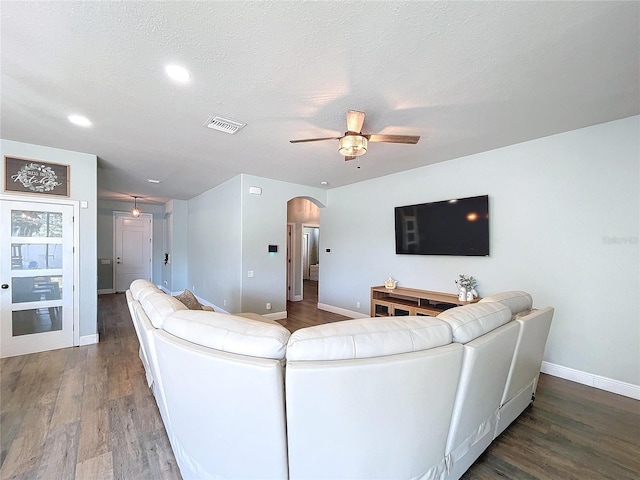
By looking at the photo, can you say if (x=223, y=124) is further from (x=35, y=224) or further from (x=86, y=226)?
(x=35, y=224)

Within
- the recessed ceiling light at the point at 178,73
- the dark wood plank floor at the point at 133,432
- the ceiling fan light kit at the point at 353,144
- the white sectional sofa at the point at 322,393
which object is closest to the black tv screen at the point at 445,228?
the dark wood plank floor at the point at 133,432

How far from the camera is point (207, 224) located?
6160mm

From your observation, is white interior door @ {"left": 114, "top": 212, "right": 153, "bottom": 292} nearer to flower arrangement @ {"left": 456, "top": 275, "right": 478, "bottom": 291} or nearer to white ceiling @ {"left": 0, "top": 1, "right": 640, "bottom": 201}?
white ceiling @ {"left": 0, "top": 1, "right": 640, "bottom": 201}

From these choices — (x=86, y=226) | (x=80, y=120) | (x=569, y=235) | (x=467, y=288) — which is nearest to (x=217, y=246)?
(x=86, y=226)

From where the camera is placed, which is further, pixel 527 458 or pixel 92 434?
pixel 92 434

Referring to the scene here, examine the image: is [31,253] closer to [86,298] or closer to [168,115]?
[86,298]

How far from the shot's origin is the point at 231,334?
125cm

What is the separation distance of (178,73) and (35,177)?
10.2ft

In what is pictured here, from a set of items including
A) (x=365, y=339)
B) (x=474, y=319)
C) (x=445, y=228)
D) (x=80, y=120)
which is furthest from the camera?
(x=445, y=228)

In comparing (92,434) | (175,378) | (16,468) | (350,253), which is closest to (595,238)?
(350,253)

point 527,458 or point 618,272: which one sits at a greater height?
point 618,272

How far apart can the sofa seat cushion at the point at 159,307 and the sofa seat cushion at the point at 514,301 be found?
2.09 m

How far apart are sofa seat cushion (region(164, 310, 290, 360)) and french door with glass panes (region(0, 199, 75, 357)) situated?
3.53 meters

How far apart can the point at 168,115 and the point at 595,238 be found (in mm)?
4504
